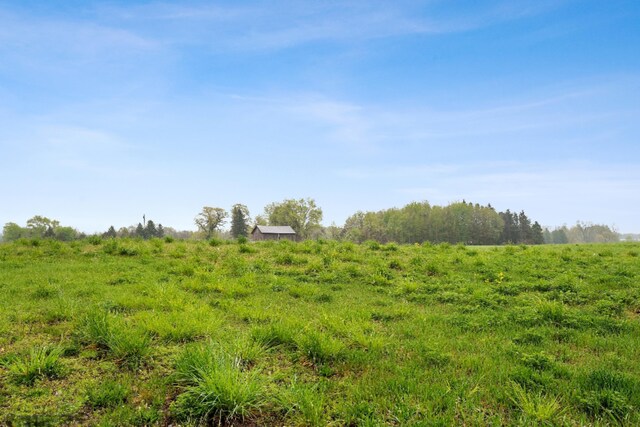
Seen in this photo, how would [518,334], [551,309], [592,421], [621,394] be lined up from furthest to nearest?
[551,309], [518,334], [621,394], [592,421]

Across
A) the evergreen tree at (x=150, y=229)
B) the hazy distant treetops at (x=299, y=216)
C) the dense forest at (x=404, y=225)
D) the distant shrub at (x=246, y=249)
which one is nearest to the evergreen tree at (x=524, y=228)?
the dense forest at (x=404, y=225)

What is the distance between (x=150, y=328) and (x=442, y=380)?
4.92 metres

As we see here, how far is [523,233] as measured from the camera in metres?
106

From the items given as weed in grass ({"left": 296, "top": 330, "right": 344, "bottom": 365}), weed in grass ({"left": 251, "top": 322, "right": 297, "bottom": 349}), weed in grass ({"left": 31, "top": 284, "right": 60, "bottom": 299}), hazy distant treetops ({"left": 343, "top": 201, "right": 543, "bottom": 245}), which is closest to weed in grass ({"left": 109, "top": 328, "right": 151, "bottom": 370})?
weed in grass ({"left": 251, "top": 322, "right": 297, "bottom": 349})

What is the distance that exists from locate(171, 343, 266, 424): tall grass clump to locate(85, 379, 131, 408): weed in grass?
2.49ft

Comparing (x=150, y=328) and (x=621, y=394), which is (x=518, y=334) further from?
(x=150, y=328)

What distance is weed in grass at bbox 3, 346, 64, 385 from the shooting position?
5.05 m

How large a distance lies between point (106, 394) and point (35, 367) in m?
1.28

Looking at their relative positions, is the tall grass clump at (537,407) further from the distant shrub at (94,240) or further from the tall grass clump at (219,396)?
the distant shrub at (94,240)

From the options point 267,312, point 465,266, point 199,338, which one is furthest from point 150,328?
point 465,266

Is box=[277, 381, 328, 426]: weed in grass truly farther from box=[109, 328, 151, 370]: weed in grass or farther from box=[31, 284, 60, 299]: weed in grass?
box=[31, 284, 60, 299]: weed in grass

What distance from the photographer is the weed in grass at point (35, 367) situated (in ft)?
16.6

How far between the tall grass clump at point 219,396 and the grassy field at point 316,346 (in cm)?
2

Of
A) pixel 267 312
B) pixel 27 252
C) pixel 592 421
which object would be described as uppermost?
pixel 27 252
